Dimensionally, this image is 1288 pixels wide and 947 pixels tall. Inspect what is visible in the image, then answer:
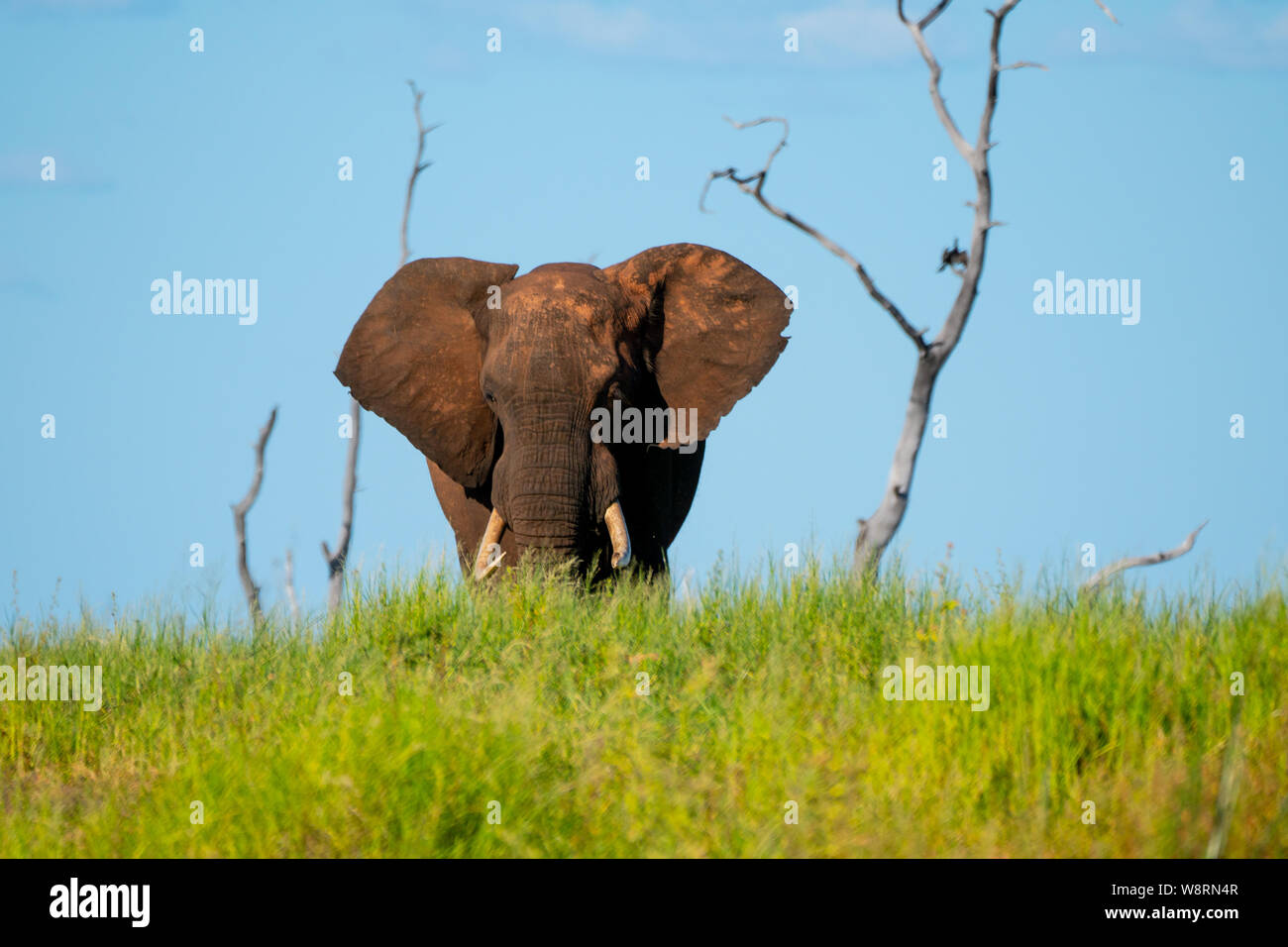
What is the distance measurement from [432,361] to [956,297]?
237 inches

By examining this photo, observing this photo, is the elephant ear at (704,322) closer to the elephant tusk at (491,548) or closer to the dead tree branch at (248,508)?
the elephant tusk at (491,548)

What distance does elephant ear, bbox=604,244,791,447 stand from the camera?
1280cm

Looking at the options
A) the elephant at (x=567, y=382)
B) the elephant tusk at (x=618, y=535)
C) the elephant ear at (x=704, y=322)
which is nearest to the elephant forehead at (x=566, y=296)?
the elephant at (x=567, y=382)

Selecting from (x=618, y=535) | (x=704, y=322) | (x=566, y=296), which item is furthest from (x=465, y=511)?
(x=704, y=322)

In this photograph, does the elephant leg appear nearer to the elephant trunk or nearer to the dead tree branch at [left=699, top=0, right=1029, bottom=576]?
the elephant trunk

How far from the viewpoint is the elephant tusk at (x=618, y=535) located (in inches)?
451

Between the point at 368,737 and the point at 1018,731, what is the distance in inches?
121

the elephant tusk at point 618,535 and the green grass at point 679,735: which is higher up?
the elephant tusk at point 618,535

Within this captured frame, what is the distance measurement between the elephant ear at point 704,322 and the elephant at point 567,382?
0.04 ft

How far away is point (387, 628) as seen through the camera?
9.98 m

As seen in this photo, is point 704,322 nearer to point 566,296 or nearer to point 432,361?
point 566,296

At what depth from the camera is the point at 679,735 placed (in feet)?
25.0

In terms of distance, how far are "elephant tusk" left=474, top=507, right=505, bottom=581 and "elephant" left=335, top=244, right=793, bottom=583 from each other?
1 cm

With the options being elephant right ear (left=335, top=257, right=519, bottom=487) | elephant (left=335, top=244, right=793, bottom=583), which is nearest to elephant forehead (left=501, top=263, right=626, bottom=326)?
elephant (left=335, top=244, right=793, bottom=583)
